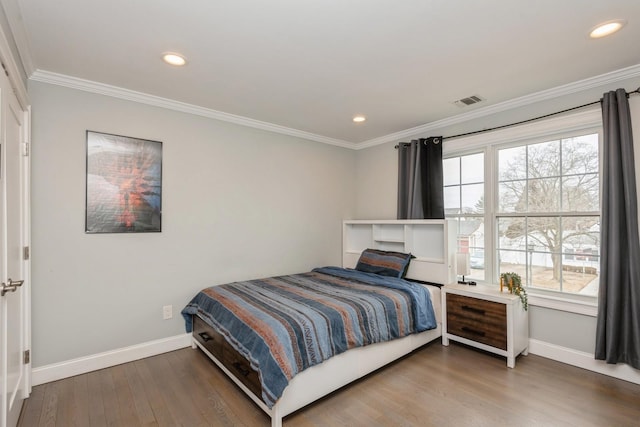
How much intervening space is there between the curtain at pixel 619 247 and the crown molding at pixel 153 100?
3.04m

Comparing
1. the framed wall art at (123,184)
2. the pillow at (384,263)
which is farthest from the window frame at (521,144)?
the framed wall art at (123,184)

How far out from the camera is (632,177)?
2.41m

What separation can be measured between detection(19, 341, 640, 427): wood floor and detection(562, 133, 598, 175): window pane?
1.76 metres

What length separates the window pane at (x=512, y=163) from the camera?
3170mm

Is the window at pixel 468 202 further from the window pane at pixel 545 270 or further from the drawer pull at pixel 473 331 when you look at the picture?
the drawer pull at pixel 473 331

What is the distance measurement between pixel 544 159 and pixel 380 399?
2.67 m

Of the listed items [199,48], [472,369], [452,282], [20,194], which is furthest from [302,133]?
[472,369]

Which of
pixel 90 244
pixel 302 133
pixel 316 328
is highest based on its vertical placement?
pixel 302 133

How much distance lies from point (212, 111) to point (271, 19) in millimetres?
1722

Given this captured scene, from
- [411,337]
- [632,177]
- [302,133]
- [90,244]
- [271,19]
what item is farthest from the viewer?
[302,133]

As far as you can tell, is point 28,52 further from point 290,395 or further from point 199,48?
point 290,395

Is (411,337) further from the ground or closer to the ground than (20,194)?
closer to the ground

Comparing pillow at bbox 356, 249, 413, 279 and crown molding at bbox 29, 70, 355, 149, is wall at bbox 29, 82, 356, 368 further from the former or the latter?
pillow at bbox 356, 249, 413, 279

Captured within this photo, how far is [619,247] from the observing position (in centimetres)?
244
